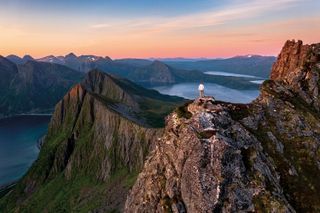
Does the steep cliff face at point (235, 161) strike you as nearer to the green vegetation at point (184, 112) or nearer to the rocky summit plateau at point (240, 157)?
the rocky summit plateau at point (240, 157)

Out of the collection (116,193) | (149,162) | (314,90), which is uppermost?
(314,90)

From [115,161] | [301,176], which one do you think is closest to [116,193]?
[115,161]

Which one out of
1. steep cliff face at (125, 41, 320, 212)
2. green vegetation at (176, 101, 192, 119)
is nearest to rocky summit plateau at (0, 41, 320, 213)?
steep cliff face at (125, 41, 320, 212)

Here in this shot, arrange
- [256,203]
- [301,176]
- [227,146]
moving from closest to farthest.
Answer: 1. [256,203]
2. [227,146]
3. [301,176]

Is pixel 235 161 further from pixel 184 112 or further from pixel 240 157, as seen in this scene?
pixel 184 112

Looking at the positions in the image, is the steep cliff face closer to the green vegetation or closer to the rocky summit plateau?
the rocky summit plateau

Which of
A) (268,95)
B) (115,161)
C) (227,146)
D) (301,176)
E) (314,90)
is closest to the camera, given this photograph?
(227,146)

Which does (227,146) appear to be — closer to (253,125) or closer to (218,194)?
(218,194)

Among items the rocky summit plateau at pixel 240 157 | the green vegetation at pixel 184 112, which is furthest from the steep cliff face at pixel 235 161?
the green vegetation at pixel 184 112

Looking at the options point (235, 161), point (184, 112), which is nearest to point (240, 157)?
point (235, 161)
